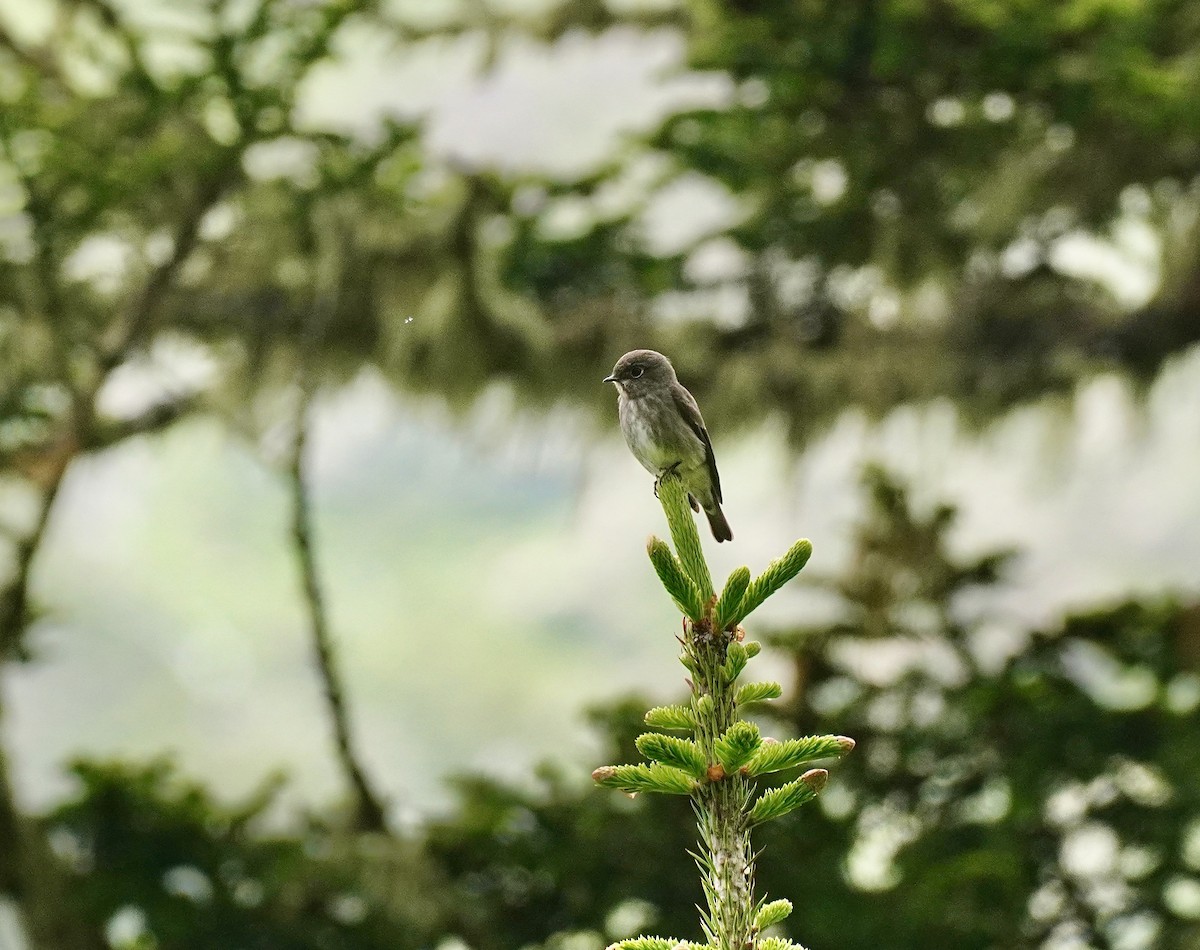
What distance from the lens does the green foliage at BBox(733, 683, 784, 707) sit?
1.12 m

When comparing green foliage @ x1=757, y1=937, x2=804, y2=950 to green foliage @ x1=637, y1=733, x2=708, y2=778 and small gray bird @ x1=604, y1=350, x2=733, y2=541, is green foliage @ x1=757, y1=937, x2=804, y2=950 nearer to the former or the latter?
green foliage @ x1=637, y1=733, x2=708, y2=778

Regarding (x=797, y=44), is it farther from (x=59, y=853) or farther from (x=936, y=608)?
(x=59, y=853)

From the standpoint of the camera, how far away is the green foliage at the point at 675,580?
1057mm

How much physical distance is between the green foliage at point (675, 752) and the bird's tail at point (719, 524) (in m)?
0.54

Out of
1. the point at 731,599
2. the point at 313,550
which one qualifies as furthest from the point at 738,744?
the point at 313,550

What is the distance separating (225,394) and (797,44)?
320 cm

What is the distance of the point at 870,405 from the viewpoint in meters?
5.58

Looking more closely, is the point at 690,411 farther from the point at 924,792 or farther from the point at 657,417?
the point at 924,792

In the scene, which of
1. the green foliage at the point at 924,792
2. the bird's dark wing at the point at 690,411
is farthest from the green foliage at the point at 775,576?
the green foliage at the point at 924,792

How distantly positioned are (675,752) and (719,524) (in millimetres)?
609

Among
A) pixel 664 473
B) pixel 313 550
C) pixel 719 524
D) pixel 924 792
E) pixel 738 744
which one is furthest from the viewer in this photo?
pixel 924 792

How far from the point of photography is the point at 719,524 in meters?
1.64

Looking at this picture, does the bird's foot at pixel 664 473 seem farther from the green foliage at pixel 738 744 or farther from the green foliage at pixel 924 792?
the green foliage at pixel 924 792

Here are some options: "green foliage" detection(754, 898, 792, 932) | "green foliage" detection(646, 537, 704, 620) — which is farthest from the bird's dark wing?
"green foliage" detection(754, 898, 792, 932)
